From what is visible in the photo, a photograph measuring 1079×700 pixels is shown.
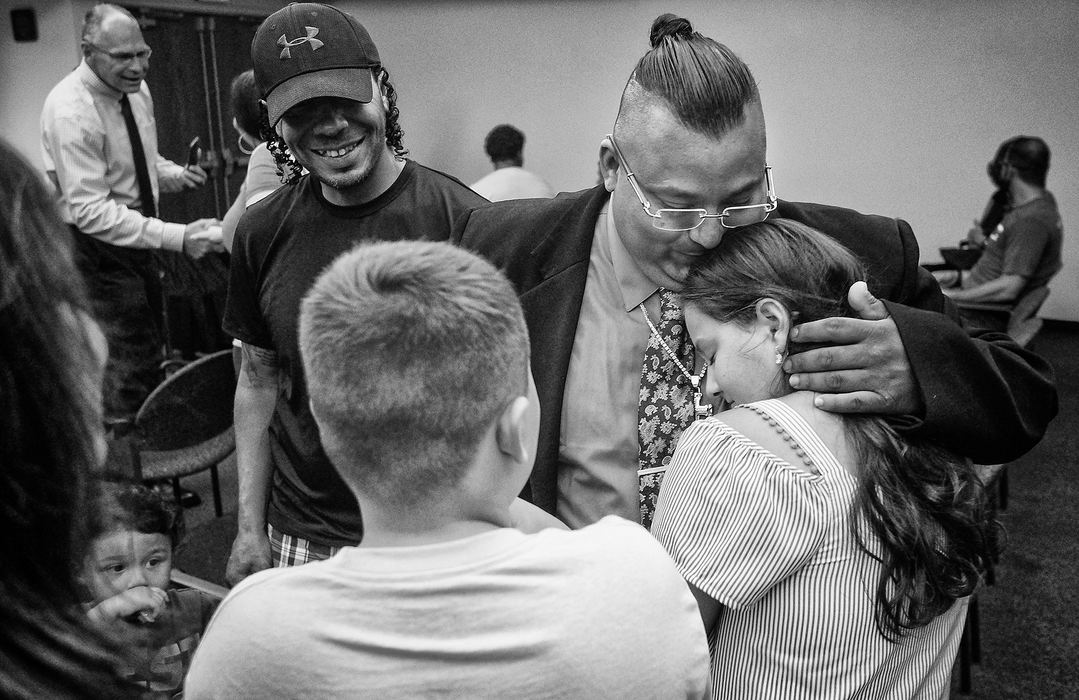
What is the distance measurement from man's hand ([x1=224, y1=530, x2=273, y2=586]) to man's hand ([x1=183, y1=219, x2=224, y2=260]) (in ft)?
8.37

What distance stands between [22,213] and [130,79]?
405 cm

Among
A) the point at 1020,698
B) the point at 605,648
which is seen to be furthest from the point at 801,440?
the point at 1020,698

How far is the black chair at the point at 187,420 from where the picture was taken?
3.22 m

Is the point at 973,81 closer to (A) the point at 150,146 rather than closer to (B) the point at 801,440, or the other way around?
(A) the point at 150,146

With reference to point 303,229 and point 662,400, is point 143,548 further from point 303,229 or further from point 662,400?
point 662,400

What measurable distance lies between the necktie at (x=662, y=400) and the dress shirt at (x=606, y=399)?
0.6 inches

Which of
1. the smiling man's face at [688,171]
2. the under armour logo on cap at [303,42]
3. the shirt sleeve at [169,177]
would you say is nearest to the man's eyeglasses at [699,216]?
the smiling man's face at [688,171]

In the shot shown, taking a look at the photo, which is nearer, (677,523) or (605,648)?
(605,648)

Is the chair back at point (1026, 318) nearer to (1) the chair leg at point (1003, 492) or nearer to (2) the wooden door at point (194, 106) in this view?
(1) the chair leg at point (1003, 492)

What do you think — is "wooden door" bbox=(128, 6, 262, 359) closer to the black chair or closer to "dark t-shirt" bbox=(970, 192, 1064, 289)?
the black chair

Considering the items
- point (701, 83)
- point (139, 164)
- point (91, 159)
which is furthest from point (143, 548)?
point (139, 164)

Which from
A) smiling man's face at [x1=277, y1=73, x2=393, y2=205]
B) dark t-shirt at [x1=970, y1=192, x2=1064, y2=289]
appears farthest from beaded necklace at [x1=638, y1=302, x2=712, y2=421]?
dark t-shirt at [x1=970, y1=192, x2=1064, y2=289]

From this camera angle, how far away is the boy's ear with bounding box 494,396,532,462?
906 mm

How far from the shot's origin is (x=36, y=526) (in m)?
0.72
